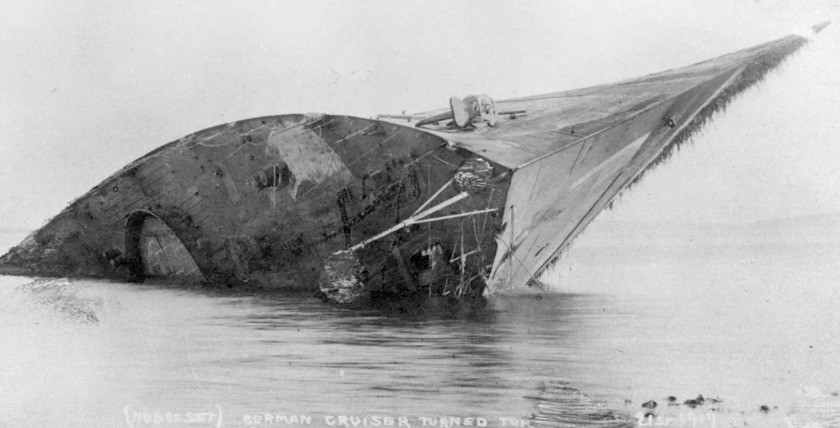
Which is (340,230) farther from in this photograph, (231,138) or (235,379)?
(235,379)

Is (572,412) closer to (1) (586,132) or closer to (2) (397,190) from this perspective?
(1) (586,132)

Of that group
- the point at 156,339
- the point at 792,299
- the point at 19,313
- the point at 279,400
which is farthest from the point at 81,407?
the point at 792,299

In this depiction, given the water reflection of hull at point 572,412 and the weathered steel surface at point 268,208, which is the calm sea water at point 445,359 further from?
the weathered steel surface at point 268,208

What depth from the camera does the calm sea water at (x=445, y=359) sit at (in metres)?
5.85

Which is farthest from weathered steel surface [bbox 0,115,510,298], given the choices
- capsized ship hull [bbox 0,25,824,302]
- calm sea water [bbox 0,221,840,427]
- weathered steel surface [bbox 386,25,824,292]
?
calm sea water [bbox 0,221,840,427]

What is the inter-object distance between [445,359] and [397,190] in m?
2.43

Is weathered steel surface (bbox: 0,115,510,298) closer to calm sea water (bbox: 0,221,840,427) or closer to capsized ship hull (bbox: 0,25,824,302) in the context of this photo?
capsized ship hull (bbox: 0,25,824,302)

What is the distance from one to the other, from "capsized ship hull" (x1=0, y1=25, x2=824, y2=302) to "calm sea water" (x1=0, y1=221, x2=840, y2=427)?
2.49 feet

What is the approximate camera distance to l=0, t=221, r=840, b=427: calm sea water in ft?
19.2

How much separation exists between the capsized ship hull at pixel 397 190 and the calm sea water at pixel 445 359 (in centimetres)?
76

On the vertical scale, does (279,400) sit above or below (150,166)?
below

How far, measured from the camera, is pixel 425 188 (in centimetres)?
814

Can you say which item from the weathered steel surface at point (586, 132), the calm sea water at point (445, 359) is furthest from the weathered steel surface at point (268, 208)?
the calm sea water at point (445, 359)

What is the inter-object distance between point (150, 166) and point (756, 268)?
25.7 feet
